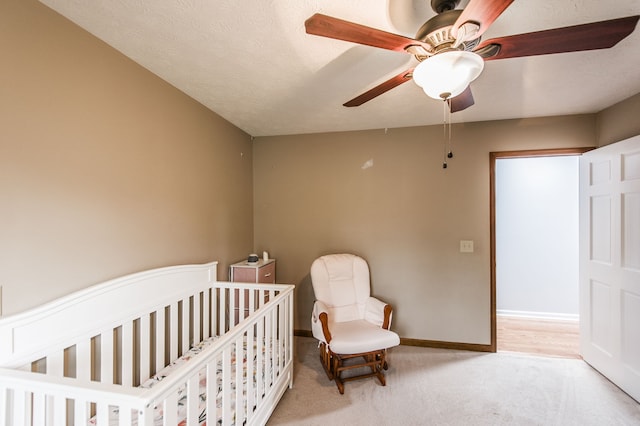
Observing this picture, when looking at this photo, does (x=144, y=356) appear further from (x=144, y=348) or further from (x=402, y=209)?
(x=402, y=209)

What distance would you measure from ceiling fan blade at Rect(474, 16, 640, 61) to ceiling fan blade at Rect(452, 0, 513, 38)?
167 millimetres

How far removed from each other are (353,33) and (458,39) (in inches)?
16.5

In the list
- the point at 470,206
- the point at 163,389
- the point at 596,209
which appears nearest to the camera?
the point at 163,389

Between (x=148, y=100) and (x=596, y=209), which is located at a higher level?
(x=148, y=100)

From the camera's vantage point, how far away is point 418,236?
304 cm

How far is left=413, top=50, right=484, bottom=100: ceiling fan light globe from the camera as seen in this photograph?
1034mm

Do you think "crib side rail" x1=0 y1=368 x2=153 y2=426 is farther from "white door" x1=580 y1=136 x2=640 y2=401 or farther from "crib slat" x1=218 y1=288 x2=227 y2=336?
"white door" x1=580 y1=136 x2=640 y2=401

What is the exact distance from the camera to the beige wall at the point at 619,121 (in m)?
2.24

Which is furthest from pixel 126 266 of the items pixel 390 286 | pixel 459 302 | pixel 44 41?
pixel 459 302

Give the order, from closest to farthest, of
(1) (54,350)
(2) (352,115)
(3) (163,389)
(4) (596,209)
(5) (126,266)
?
(3) (163,389) < (1) (54,350) < (5) (126,266) < (4) (596,209) < (2) (352,115)

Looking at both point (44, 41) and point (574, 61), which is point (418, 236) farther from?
point (44, 41)

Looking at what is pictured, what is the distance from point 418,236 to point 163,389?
269 centimetres

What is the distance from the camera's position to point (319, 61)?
1.74 meters

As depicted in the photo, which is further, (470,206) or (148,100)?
(470,206)
